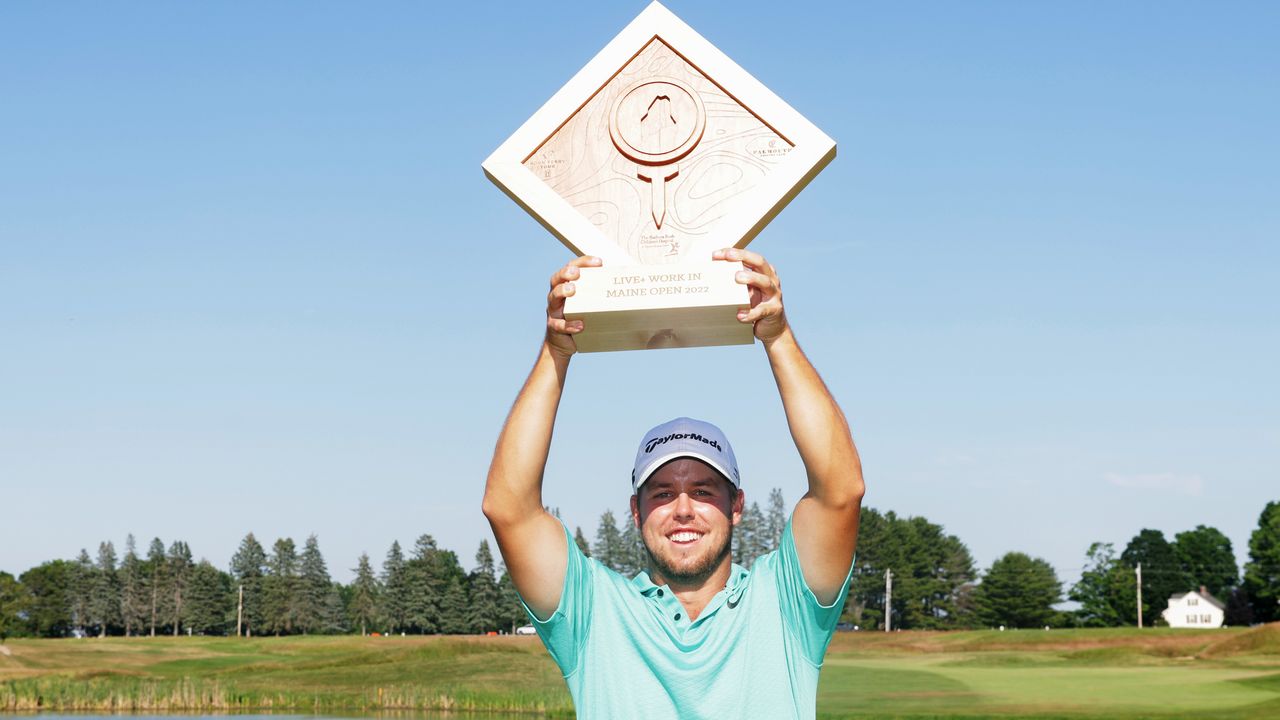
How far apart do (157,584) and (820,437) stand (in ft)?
352

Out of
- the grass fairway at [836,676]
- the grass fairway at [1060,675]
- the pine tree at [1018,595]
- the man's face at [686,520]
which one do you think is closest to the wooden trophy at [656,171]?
the man's face at [686,520]

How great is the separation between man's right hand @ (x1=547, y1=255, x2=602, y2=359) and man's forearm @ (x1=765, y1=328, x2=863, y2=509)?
65 cm

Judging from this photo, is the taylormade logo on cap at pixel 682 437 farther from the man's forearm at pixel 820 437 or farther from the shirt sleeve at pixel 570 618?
the shirt sleeve at pixel 570 618

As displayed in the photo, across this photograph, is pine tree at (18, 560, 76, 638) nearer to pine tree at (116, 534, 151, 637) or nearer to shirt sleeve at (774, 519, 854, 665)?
pine tree at (116, 534, 151, 637)

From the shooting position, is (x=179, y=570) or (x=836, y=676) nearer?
(x=836, y=676)

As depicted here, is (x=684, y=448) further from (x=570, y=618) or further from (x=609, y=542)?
(x=609, y=542)

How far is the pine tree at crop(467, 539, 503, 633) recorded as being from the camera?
306 feet

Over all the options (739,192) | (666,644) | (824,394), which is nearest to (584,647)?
(666,644)

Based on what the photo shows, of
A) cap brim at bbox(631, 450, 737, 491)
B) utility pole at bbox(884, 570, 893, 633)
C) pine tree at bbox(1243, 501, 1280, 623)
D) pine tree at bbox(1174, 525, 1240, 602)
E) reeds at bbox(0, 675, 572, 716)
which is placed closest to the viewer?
cap brim at bbox(631, 450, 737, 491)

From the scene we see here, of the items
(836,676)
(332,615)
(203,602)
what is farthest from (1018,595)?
(203,602)

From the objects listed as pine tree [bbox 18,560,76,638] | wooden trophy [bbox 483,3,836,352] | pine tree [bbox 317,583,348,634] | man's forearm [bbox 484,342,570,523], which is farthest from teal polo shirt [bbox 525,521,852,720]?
pine tree [bbox 18,560,76,638]

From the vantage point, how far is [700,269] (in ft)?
12.6

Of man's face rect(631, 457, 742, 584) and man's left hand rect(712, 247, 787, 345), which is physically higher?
man's left hand rect(712, 247, 787, 345)

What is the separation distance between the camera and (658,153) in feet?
13.5
